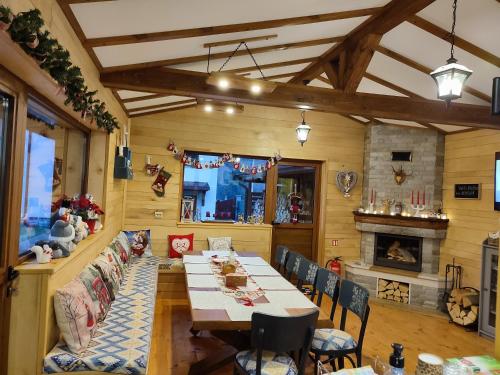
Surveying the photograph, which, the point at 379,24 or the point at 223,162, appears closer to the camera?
the point at 379,24

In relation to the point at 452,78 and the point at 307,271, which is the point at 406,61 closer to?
the point at 452,78

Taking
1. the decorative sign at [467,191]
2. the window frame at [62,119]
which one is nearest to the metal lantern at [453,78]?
the window frame at [62,119]

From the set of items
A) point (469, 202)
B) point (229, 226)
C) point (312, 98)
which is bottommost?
A: point (229, 226)

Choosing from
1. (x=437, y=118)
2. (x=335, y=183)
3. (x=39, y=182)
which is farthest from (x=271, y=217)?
(x=39, y=182)

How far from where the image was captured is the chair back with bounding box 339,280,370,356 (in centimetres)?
258

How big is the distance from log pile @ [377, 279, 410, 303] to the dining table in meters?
2.55

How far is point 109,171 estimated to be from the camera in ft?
12.0

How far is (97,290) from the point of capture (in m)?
2.59

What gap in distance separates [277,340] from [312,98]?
2542mm

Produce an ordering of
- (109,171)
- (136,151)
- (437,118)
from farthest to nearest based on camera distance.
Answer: (136,151) < (437,118) < (109,171)

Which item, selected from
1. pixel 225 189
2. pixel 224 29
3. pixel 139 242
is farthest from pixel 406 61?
pixel 139 242

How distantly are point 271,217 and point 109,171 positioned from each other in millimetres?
2876

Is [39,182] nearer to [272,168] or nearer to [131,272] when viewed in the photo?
[131,272]

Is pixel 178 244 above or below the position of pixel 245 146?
below
